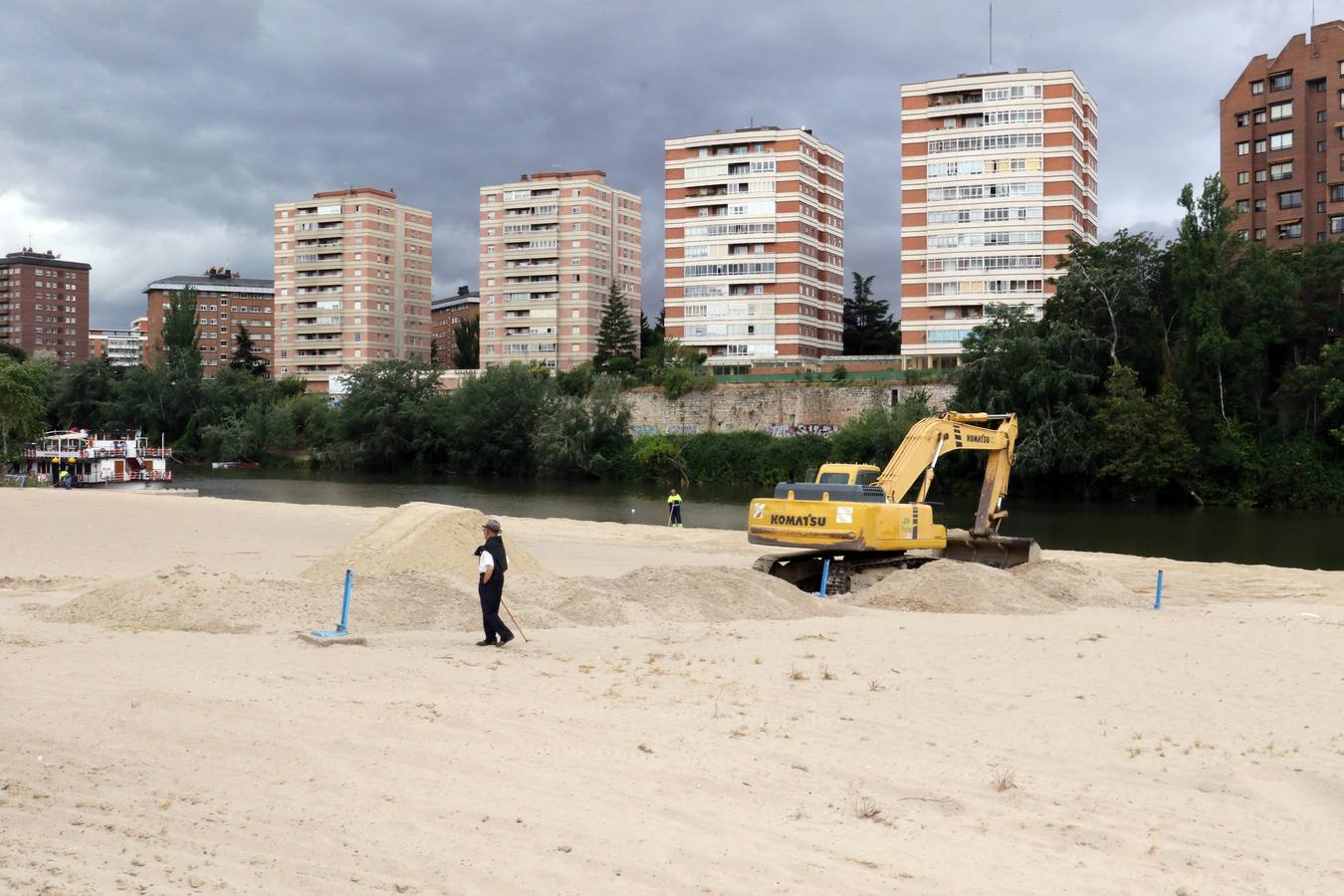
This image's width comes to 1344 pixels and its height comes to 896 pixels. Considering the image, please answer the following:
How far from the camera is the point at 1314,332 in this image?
206ft

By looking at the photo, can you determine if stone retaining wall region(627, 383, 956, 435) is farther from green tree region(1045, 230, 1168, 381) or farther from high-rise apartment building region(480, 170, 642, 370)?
high-rise apartment building region(480, 170, 642, 370)

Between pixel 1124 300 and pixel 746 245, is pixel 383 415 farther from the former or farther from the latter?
pixel 1124 300

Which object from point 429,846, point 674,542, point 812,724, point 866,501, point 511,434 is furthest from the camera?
point 511,434

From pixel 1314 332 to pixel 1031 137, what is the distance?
30.7 m

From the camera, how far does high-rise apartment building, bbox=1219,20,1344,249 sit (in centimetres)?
8206

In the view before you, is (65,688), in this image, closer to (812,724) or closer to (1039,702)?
(812,724)

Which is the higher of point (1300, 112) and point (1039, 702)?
point (1300, 112)

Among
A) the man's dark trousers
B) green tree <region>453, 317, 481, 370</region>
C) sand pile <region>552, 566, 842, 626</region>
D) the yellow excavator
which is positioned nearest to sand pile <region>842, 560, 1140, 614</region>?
the yellow excavator

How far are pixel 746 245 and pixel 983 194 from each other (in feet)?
79.4

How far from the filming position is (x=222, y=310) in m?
176

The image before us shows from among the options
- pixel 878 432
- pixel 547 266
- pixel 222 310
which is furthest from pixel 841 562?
pixel 222 310

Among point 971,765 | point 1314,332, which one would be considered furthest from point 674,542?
point 1314,332

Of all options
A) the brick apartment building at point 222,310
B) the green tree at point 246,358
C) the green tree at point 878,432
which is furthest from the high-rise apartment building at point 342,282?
the green tree at point 878,432

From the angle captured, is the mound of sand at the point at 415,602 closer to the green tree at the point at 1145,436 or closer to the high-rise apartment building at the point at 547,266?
the green tree at the point at 1145,436
